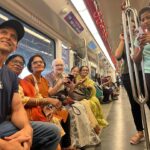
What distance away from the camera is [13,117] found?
1.90 m

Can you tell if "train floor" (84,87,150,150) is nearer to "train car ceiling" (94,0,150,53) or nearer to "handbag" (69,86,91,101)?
"handbag" (69,86,91,101)

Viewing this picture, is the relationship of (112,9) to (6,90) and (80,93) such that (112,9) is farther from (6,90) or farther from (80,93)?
(6,90)

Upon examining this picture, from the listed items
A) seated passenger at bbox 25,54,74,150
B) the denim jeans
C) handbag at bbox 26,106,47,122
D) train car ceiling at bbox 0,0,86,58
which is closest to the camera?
the denim jeans

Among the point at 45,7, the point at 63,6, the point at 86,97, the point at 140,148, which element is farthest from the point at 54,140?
the point at 63,6

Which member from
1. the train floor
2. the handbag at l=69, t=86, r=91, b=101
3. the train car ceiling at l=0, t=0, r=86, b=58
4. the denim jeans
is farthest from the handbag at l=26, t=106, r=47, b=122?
the train car ceiling at l=0, t=0, r=86, b=58

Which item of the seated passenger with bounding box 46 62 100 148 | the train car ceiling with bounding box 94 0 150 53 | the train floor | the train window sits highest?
the train car ceiling with bounding box 94 0 150 53

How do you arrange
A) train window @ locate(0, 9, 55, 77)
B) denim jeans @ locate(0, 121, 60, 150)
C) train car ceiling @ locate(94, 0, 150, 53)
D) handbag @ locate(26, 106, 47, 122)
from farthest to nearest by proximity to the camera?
train car ceiling @ locate(94, 0, 150, 53) < train window @ locate(0, 9, 55, 77) < handbag @ locate(26, 106, 47, 122) < denim jeans @ locate(0, 121, 60, 150)

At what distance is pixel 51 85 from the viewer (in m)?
3.66

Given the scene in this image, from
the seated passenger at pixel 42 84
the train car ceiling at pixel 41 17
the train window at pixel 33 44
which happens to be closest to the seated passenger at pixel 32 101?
the seated passenger at pixel 42 84

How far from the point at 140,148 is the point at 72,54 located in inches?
177

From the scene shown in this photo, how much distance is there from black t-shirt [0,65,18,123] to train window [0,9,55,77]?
216cm

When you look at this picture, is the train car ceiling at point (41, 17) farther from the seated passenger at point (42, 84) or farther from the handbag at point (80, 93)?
the handbag at point (80, 93)

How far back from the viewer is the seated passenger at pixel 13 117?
1.74 metres

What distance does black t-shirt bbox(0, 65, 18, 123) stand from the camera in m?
1.82
